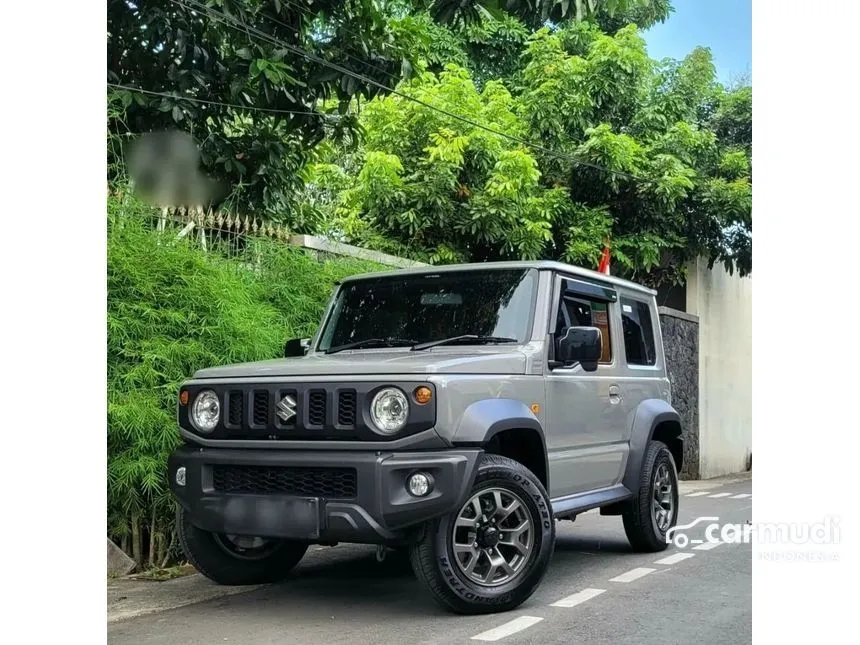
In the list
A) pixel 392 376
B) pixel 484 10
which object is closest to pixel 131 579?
pixel 392 376

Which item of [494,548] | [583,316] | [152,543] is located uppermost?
[583,316]

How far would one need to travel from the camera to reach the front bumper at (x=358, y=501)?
5.25 metres

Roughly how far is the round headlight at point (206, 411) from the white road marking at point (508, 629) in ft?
6.48

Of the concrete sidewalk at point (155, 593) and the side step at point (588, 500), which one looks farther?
the side step at point (588, 500)

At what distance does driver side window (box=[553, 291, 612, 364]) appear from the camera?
6.68m

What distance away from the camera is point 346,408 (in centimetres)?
548

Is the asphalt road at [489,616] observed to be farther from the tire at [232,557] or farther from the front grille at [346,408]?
the front grille at [346,408]

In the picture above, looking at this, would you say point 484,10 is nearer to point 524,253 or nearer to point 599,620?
point 599,620

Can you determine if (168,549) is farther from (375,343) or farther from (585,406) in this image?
(585,406)

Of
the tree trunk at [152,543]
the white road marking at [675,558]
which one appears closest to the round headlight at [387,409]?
the tree trunk at [152,543]

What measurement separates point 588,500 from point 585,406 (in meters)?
0.63

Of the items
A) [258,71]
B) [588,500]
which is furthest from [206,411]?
[258,71]
